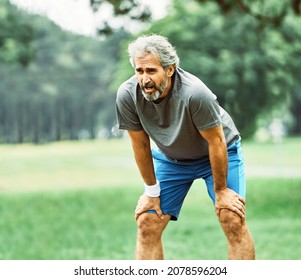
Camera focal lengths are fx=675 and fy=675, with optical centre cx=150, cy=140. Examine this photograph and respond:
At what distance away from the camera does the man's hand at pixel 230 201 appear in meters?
3.80

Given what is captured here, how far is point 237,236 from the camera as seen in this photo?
3830 mm

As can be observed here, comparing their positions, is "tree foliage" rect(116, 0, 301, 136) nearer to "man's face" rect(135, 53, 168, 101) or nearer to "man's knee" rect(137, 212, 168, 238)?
"man's knee" rect(137, 212, 168, 238)

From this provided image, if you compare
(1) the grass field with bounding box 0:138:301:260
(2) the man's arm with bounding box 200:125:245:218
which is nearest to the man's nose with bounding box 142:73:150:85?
(2) the man's arm with bounding box 200:125:245:218

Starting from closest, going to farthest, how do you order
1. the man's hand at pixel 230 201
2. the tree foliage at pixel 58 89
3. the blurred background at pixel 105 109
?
the man's hand at pixel 230 201 → the blurred background at pixel 105 109 → the tree foliage at pixel 58 89

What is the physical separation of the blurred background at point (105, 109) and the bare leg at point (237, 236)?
3.21ft

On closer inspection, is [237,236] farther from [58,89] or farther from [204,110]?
[58,89]

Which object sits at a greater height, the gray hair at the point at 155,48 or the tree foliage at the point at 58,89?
the tree foliage at the point at 58,89

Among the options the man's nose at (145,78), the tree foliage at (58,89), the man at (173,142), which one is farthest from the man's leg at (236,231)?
the tree foliage at (58,89)

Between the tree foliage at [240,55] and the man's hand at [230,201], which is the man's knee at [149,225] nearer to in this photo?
the man's hand at [230,201]

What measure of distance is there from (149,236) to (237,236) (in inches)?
21.5

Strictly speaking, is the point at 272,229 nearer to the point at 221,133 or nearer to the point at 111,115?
the point at 221,133

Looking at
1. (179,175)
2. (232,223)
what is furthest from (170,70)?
(232,223)

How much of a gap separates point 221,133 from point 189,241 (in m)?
4.01
